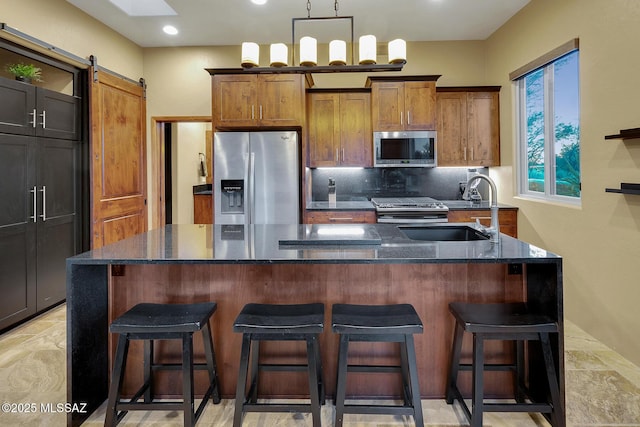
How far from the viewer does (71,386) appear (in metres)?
1.96

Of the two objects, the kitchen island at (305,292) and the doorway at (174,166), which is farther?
the doorway at (174,166)

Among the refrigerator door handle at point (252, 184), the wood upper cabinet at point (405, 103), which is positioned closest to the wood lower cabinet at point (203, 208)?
the refrigerator door handle at point (252, 184)

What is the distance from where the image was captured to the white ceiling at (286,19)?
3963 millimetres

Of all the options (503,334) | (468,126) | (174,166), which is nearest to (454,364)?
(503,334)

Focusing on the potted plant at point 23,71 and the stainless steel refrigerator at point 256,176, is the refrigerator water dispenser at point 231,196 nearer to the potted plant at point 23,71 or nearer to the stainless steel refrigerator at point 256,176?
the stainless steel refrigerator at point 256,176

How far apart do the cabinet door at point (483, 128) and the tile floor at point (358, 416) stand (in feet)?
7.53

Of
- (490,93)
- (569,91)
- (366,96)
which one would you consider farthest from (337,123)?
(569,91)

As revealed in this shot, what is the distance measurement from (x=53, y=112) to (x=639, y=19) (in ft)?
14.9

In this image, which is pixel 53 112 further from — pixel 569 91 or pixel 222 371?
pixel 569 91

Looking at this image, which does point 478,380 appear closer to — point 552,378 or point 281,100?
point 552,378

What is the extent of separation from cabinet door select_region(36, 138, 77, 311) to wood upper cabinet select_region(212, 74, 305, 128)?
1.62 metres

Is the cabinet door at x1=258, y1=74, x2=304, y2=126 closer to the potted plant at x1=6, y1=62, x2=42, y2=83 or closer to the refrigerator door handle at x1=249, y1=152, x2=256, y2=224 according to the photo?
the refrigerator door handle at x1=249, y1=152, x2=256, y2=224

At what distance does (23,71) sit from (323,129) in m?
2.83

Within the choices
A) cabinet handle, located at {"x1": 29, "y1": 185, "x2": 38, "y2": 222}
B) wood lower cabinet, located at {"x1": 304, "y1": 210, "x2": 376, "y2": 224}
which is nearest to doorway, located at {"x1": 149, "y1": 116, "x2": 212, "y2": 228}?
cabinet handle, located at {"x1": 29, "y1": 185, "x2": 38, "y2": 222}
